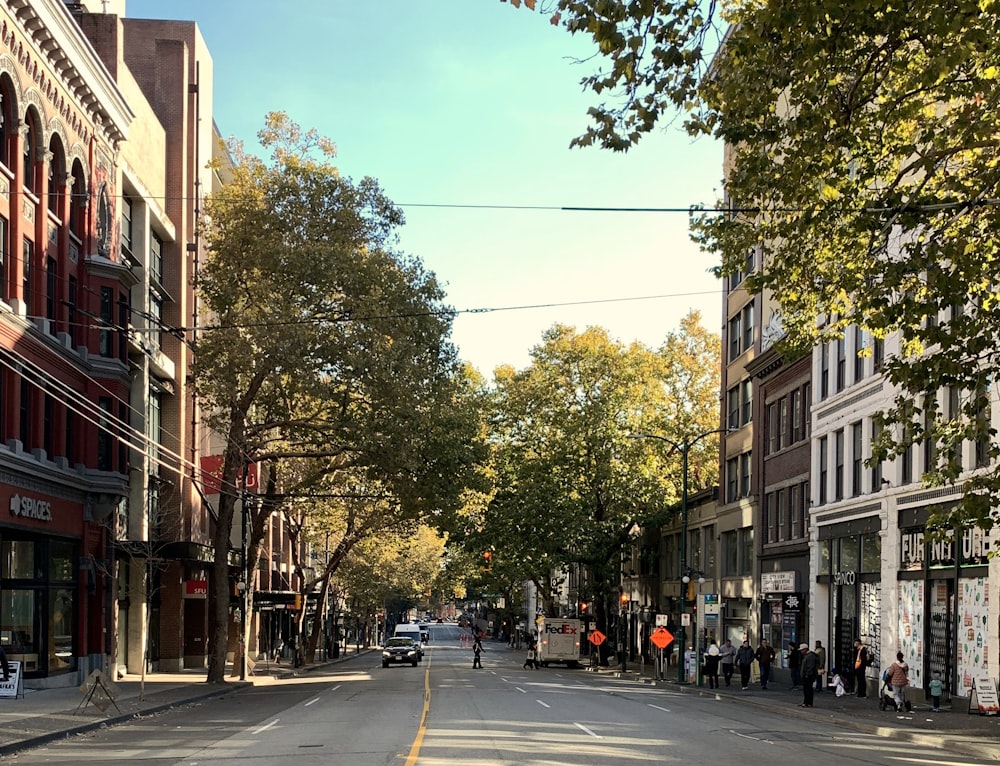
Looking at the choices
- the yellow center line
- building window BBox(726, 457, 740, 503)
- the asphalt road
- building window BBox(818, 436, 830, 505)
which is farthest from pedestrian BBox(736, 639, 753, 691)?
the yellow center line

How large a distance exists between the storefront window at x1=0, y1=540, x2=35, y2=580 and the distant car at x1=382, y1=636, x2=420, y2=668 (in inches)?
1351

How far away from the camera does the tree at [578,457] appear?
6309cm

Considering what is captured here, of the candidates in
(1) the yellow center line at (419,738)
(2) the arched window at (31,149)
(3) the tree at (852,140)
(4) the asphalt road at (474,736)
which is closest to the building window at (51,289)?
(2) the arched window at (31,149)

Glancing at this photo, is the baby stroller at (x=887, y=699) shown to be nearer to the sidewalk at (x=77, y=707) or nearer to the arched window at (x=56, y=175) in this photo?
the sidewalk at (x=77, y=707)

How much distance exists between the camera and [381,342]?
38.2 metres

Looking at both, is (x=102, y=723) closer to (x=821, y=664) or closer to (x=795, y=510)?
(x=821, y=664)

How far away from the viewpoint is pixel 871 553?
1505 inches

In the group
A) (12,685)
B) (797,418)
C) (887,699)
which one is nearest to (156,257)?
(12,685)

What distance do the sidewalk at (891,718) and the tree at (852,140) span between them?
A: 5.33 meters

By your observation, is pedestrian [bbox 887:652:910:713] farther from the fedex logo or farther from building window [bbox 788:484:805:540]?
the fedex logo

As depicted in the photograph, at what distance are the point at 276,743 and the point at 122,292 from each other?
23.7 m

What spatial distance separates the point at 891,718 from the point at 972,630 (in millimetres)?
3899

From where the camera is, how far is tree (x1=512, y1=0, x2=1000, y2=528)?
45.7ft

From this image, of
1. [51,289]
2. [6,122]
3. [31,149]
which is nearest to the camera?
[6,122]
